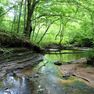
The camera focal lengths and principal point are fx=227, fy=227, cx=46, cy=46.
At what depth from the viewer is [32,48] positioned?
19.9m

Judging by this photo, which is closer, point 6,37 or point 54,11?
point 6,37

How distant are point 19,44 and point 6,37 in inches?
95.2

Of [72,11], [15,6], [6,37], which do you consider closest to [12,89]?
[6,37]

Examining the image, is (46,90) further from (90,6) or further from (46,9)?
(46,9)

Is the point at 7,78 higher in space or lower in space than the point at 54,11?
lower

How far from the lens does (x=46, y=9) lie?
26266 millimetres

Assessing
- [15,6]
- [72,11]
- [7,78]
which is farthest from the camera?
[72,11]

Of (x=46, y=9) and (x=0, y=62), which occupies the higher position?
(x=46, y=9)

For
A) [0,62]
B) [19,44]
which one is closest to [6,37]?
[19,44]

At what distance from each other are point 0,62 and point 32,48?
29.8 feet

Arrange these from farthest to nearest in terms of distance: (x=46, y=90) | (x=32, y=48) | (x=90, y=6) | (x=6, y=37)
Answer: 1. (x=90, y=6)
2. (x=32, y=48)
3. (x=6, y=37)
4. (x=46, y=90)


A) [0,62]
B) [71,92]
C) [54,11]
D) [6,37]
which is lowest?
[71,92]

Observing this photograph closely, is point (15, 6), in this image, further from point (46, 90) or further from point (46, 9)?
point (46, 90)

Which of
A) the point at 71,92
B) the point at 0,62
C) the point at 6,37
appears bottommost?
the point at 71,92
